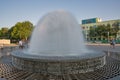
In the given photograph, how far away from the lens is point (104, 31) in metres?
60.9

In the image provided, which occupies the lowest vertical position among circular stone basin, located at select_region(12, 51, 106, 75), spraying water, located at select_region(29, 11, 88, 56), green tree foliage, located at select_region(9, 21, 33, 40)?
circular stone basin, located at select_region(12, 51, 106, 75)

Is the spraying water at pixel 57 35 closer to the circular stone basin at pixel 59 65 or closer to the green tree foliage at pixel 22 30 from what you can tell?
the circular stone basin at pixel 59 65

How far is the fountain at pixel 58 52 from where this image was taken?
21.8 feet

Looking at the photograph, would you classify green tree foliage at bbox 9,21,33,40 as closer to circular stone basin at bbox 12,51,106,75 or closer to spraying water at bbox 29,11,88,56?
spraying water at bbox 29,11,88,56

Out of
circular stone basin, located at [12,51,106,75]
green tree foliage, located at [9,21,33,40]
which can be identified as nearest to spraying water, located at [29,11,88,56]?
circular stone basin, located at [12,51,106,75]

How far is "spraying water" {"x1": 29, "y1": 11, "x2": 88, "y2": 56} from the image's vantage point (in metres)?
10.5

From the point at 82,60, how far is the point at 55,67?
127 centimetres

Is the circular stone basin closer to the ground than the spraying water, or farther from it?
closer to the ground

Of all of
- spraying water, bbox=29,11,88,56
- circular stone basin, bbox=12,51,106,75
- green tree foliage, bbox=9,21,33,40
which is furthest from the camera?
green tree foliage, bbox=9,21,33,40

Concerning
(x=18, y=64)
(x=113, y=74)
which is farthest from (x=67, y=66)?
(x=18, y=64)

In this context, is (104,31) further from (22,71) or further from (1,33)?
(22,71)

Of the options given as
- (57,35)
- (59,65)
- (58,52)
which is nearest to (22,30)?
(57,35)

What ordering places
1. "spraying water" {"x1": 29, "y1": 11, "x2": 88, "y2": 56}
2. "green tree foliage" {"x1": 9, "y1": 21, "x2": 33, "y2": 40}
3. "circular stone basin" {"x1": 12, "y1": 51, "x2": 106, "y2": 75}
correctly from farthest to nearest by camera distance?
"green tree foliage" {"x1": 9, "y1": 21, "x2": 33, "y2": 40}, "spraying water" {"x1": 29, "y1": 11, "x2": 88, "y2": 56}, "circular stone basin" {"x1": 12, "y1": 51, "x2": 106, "y2": 75}

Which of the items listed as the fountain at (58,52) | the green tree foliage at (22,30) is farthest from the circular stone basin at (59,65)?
A: the green tree foliage at (22,30)
